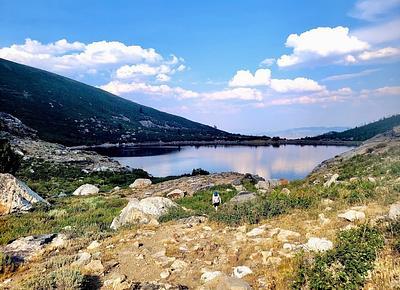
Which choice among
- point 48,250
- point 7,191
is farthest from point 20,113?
point 48,250

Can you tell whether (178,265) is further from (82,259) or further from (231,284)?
(82,259)

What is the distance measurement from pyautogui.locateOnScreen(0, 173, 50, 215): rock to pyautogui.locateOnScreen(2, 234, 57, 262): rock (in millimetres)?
9018

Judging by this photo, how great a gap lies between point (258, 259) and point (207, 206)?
10557mm

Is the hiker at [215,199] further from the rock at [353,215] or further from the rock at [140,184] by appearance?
the rock at [140,184]

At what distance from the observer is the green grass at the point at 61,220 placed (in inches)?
603

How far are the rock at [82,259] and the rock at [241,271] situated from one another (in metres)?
4.46

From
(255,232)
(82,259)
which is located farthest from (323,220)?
(82,259)

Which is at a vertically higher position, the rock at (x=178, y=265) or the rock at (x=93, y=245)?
the rock at (x=178, y=265)

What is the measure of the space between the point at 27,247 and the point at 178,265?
20.6ft

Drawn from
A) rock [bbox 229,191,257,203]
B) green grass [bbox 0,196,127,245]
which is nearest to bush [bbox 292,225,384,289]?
rock [bbox 229,191,257,203]

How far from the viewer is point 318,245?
29.8 feet

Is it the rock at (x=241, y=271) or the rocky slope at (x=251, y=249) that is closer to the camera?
the rocky slope at (x=251, y=249)

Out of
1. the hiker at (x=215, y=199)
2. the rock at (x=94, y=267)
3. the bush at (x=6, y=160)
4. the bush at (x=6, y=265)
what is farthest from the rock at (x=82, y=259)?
the bush at (x=6, y=160)

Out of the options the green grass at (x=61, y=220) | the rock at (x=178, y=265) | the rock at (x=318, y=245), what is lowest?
the green grass at (x=61, y=220)
